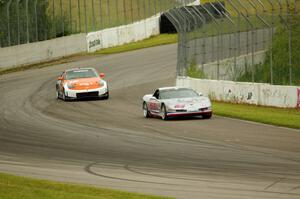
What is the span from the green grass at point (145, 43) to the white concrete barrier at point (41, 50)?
1.51 m

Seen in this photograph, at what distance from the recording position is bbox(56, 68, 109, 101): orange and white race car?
4047 centimetres

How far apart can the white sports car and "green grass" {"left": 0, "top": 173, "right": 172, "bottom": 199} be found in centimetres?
1489

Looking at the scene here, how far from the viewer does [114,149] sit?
22.5m

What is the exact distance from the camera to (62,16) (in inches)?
2586

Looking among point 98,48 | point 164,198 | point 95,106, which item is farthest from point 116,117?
point 98,48

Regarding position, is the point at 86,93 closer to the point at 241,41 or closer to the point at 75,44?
the point at 241,41

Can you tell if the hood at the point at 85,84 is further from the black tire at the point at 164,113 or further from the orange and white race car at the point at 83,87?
the black tire at the point at 164,113

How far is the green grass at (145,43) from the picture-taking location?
206ft

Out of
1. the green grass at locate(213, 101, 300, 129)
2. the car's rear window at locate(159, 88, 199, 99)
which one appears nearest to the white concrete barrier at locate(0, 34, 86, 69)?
the green grass at locate(213, 101, 300, 129)

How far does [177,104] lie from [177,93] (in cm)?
119

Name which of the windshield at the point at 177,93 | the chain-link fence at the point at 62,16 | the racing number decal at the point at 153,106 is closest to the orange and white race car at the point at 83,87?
the racing number decal at the point at 153,106

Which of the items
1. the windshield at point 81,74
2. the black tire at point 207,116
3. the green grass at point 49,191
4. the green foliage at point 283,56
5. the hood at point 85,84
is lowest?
the black tire at point 207,116

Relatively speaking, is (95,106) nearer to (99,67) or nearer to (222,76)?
(222,76)

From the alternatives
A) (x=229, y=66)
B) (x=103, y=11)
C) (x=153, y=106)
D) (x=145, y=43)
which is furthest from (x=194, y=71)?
(x=103, y=11)
